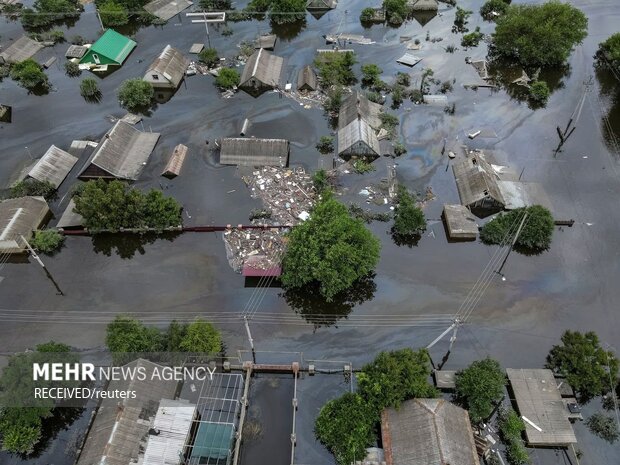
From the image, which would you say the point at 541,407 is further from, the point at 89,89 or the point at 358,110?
the point at 89,89

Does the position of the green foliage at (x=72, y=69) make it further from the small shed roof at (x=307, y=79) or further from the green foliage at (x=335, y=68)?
the green foliage at (x=335, y=68)

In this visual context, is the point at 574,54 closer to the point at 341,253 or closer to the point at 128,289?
the point at 341,253

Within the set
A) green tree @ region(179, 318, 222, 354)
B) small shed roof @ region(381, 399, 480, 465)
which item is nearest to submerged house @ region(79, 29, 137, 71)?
green tree @ region(179, 318, 222, 354)

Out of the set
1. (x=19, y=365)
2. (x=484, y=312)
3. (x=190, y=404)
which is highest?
(x=19, y=365)

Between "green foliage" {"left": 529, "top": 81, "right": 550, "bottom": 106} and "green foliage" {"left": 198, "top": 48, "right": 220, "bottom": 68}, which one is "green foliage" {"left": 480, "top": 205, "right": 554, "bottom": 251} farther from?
"green foliage" {"left": 198, "top": 48, "right": 220, "bottom": 68}

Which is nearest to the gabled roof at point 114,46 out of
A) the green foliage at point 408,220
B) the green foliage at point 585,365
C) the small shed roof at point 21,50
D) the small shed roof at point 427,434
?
the small shed roof at point 21,50

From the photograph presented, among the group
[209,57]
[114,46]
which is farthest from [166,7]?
[209,57]

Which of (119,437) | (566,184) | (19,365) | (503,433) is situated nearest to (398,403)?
(503,433)
